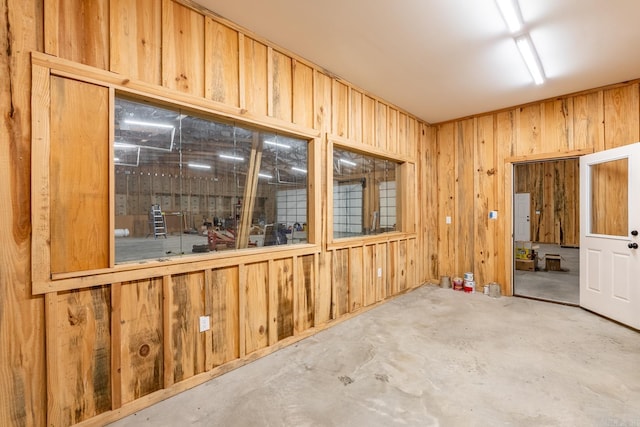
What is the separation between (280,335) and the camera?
300cm

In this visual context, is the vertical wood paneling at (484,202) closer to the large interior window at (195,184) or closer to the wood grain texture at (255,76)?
the large interior window at (195,184)

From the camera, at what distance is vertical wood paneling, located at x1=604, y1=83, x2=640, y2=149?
3859 millimetres

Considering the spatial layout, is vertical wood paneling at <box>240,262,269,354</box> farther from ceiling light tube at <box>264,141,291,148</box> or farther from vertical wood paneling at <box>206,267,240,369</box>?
ceiling light tube at <box>264,141,291,148</box>

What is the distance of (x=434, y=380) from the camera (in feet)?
7.86

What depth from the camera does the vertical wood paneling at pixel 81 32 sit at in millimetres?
1793

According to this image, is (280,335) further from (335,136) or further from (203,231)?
(335,136)

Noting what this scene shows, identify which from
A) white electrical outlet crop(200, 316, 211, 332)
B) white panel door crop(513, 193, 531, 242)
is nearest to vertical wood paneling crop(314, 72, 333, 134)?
white electrical outlet crop(200, 316, 211, 332)

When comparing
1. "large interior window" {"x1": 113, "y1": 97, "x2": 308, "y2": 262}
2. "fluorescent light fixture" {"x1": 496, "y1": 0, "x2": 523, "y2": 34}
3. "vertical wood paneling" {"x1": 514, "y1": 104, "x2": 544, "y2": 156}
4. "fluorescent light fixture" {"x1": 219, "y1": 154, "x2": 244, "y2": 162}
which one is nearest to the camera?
"large interior window" {"x1": 113, "y1": 97, "x2": 308, "y2": 262}

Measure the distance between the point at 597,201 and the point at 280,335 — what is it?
472 centimetres

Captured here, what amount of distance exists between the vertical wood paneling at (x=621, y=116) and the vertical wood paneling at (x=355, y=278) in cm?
390

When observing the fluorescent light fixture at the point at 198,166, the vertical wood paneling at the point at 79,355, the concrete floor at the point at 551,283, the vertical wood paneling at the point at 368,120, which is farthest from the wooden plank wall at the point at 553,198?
the vertical wood paneling at the point at 79,355

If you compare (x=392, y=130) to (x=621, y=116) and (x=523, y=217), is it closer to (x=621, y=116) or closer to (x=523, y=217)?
(x=621, y=116)

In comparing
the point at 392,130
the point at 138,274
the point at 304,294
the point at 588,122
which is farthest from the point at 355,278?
the point at 588,122

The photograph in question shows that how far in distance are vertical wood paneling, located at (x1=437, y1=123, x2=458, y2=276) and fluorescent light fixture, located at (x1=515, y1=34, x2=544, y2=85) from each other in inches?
73.7
